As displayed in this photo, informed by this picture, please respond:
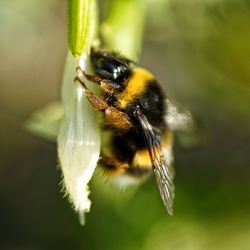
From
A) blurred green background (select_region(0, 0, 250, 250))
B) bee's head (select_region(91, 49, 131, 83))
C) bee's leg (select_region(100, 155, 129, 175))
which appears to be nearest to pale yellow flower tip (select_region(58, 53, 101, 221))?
bee's head (select_region(91, 49, 131, 83))

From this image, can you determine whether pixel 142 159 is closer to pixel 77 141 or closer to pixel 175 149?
pixel 77 141

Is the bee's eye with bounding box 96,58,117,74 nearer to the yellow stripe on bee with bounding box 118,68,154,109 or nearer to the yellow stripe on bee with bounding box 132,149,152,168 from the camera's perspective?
the yellow stripe on bee with bounding box 118,68,154,109

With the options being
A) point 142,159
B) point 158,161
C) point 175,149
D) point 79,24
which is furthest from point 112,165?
point 175,149

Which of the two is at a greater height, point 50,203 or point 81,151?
point 81,151

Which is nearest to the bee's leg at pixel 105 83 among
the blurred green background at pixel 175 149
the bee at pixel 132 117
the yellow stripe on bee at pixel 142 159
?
the bee at pixel 132 117

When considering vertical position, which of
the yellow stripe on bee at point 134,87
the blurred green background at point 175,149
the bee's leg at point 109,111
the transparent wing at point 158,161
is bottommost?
the blurred green background at point 175,149

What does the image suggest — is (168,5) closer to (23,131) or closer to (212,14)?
(212,14)

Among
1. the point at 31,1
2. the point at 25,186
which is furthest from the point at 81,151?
the point at 25,186

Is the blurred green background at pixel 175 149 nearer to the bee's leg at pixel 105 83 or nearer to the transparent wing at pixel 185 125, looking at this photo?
the transparent wing at pixel 185 125
